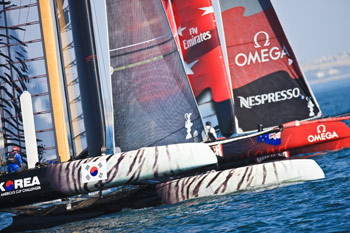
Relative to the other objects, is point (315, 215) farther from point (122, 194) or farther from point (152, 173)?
point (122, 194)

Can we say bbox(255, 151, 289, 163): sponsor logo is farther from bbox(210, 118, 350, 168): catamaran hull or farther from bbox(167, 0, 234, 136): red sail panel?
bbox(167, 0, 234, 136): red sail panel

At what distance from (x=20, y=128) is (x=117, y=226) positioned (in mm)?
3882

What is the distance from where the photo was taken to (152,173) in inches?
394

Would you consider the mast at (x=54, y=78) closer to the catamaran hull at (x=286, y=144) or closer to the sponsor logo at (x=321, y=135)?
the catamaran hull at (x=286, y=144)

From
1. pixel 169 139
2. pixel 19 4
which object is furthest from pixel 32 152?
pixel 19 4

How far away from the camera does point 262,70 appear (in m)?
15.0

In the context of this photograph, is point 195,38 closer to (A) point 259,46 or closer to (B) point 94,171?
(A) point 259,46

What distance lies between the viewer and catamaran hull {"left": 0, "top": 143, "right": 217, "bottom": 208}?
10023 mm

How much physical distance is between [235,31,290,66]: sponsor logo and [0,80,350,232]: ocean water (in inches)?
171

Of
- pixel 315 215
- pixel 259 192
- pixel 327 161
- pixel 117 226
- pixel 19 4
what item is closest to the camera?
pixel 315 215

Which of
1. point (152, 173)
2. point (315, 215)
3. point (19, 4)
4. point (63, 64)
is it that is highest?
point (19, 4)

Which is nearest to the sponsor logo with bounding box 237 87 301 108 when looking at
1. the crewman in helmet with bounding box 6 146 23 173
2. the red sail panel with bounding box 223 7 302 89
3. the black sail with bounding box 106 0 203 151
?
the red sail panel with bounding box 223 7 302 89

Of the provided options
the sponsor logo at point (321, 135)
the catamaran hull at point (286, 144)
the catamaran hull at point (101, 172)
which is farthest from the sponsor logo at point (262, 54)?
the catamaran hull at point (101, 172)

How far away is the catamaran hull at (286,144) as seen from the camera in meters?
13.9
